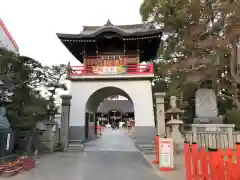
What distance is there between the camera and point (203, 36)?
1709 cm

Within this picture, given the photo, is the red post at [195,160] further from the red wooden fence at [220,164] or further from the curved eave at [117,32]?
the curved eave at [117,32]

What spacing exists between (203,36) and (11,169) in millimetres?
15696

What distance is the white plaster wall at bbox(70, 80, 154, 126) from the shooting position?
15047 mm

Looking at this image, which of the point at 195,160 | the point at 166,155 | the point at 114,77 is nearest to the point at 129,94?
the point at 114,77

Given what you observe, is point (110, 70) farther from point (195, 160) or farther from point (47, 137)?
point (195, 160)

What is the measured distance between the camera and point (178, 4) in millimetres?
18516

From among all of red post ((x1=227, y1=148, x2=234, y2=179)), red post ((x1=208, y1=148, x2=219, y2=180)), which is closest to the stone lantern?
red post ((x1=208, y1=148, x2=219, y2=180))

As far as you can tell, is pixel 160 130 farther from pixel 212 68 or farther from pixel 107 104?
pixel 107 104

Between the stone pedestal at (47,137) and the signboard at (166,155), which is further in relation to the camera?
the stone pedestal at (47,137)

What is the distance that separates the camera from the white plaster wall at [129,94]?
592 inches

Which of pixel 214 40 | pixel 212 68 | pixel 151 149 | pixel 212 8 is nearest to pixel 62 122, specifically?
pixel 151 149

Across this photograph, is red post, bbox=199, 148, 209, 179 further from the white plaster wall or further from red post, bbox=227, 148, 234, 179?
the white plaster wall

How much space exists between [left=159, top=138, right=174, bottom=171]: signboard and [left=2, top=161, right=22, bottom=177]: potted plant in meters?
4.91

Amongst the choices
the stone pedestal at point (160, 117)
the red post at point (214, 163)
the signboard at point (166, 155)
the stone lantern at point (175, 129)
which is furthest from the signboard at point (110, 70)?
the red post at point (214, 163)
